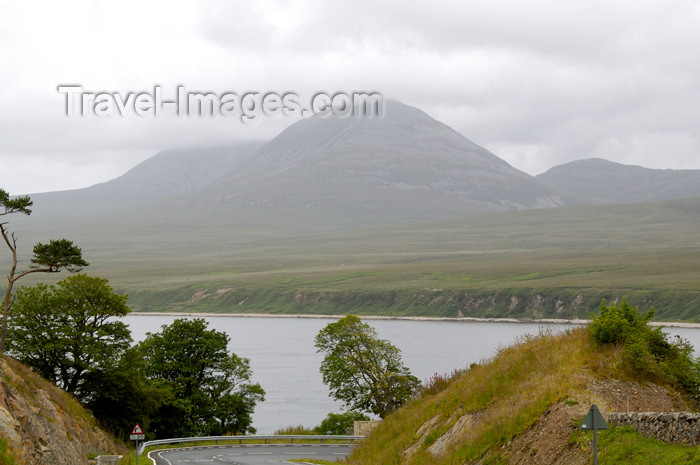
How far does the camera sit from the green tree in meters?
55.8

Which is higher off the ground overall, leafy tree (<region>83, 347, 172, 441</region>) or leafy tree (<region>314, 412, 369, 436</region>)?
leafy tree (<region>83, 347, 172, 441</region>)

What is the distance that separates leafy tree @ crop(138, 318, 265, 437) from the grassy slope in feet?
94.1

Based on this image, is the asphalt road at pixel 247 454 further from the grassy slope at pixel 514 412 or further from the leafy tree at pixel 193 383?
the grassy slope at pixel 514 412

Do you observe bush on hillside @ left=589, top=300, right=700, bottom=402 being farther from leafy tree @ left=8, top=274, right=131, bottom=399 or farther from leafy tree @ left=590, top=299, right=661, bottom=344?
leafy tree @ left=8, top=274, right=131, bottom=399

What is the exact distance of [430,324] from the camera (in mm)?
165875

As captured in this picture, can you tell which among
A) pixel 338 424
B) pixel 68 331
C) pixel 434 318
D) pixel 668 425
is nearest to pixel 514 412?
pixel 668 425

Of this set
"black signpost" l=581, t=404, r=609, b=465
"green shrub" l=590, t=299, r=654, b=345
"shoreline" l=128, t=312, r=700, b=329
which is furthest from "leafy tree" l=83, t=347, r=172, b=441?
"shoreline" l=128, t=312, r=700, b=329

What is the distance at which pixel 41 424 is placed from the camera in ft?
94.8

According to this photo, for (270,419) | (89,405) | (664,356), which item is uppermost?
(664,356)

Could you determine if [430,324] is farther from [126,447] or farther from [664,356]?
[664,356]

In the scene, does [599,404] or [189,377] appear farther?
[189,377]

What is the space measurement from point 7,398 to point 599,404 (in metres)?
17.4

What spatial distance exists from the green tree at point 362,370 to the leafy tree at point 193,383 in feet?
19.0

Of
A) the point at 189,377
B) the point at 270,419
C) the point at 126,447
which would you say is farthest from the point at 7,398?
the point at 270,419
